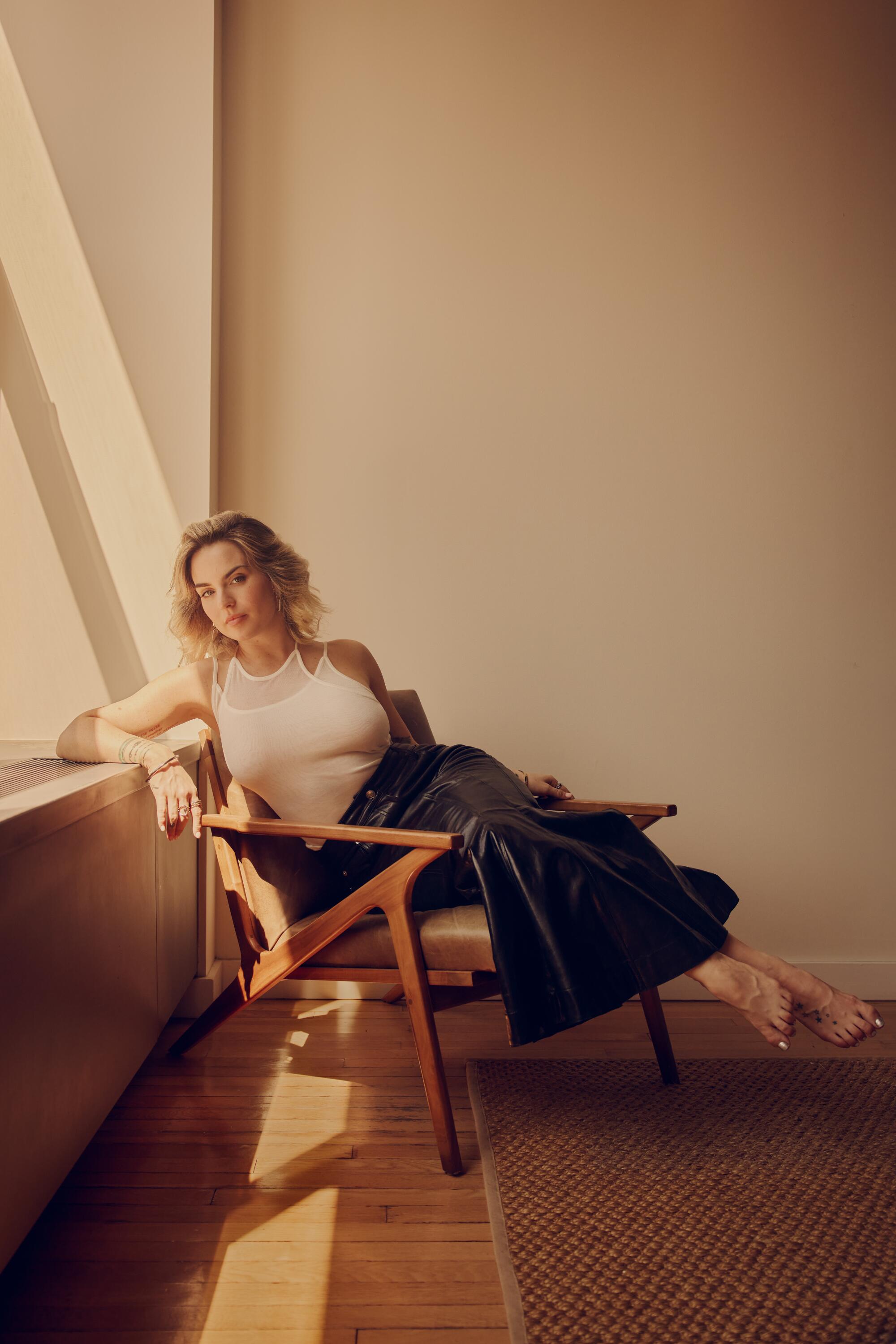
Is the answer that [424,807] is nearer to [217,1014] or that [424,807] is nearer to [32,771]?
[217,1014]

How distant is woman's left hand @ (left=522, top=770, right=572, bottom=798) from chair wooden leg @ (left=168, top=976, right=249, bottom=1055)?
0.82 m

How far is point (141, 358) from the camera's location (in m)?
2.26

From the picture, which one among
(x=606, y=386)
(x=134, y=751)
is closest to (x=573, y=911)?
(x=134, y=751)

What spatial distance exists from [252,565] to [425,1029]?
1.07 meters

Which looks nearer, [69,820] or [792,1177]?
[69,820]

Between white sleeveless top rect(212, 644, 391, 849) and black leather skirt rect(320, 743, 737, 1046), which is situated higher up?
white sleeveless top rect(212, 644, 391, 849)

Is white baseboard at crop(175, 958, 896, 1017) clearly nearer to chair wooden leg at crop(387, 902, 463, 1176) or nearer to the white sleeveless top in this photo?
the white sleeveless top

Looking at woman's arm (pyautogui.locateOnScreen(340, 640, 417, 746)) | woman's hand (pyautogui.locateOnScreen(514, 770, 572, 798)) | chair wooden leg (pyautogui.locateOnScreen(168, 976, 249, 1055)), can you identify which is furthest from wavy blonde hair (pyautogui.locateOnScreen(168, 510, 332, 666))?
chair wooden leg (pyautogui.locateOnScreen(168, 976, 249, 1055))

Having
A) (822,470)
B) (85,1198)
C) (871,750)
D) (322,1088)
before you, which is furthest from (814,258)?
(85,1198)

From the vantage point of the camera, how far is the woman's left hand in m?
2.08

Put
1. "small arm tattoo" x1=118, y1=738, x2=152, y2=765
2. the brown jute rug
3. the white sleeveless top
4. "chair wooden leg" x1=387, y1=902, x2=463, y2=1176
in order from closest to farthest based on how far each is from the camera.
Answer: the brown jute rug → "chair wooden leg" x1=387, y1=902, x2=463, y2=1176 → "small arm tattoo" x1=118, y1=738, x2=152, y2=765 → the white sleeveless top

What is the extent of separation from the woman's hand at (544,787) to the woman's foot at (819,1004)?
62 centimetres

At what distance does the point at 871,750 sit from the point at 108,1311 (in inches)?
93.0

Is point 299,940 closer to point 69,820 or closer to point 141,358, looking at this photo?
point 69,820
